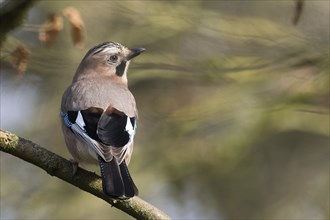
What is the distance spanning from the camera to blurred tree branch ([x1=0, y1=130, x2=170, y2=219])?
563cm

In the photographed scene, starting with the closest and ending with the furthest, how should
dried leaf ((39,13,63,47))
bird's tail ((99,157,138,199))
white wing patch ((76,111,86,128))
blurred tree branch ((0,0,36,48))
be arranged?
bird's tail ((99,157,138,199)) → white wing patch ((76,111,86,128)) → blurred tree branch ((0,0,36,48)) → dried leaf ((39,13,63,47))

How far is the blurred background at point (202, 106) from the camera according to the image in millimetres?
9586

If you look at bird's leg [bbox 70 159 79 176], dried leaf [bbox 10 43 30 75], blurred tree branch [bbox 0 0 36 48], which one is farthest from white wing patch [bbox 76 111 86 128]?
blurred tree branch [bbox 0 0 36 48]

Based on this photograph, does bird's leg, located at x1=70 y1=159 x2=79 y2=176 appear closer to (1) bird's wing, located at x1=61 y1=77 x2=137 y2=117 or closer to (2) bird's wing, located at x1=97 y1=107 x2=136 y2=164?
(2) bird's wing, located at x1=97 y1=107 x2=136 y2=164

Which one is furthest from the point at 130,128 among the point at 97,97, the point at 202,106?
the point at 202,106

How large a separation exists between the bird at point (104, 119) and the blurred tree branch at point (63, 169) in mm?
75

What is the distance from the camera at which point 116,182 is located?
5656mm

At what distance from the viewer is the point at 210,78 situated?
970 cm

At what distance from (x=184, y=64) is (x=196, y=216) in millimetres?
2432

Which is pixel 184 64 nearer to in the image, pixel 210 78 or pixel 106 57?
pixel 210 78

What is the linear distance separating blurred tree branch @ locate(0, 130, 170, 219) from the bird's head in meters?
1.98

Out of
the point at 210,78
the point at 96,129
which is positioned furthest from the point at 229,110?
the point at 96,129

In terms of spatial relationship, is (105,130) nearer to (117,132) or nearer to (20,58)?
(117,132)

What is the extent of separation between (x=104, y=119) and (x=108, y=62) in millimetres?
1393
